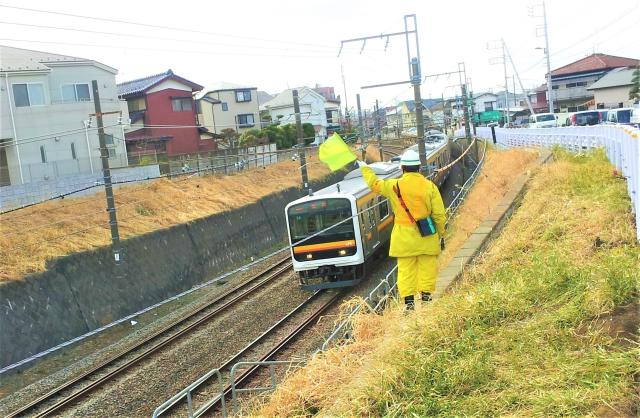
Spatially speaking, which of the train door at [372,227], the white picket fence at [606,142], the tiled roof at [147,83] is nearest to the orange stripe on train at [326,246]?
the train door at [372,227]

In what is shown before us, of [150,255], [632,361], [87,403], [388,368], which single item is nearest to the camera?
[632,361]

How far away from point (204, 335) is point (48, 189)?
1152 centimetres

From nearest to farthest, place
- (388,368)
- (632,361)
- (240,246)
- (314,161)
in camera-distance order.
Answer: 1. (632,361)
2. (388,368)
3. (240,246)
4. (314,161)

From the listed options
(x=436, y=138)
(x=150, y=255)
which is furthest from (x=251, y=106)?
(x=150, y=255)

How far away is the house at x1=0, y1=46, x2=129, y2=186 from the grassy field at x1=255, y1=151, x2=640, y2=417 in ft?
61.3

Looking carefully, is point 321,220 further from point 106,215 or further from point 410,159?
point 410,159

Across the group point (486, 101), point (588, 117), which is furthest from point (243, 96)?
point (486, 101)

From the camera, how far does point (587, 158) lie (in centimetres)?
1355

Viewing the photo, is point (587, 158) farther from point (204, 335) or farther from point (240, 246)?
point (240, 246)

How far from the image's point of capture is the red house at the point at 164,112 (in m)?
37.7

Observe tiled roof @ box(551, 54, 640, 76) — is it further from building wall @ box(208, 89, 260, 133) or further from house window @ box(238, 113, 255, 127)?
house window @ box(238, 113, 255, 127)

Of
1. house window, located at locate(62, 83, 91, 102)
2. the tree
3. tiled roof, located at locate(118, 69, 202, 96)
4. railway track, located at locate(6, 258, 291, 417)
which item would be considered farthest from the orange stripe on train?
the tree

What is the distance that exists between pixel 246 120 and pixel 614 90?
1092 inches

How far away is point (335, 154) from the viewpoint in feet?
23.6
